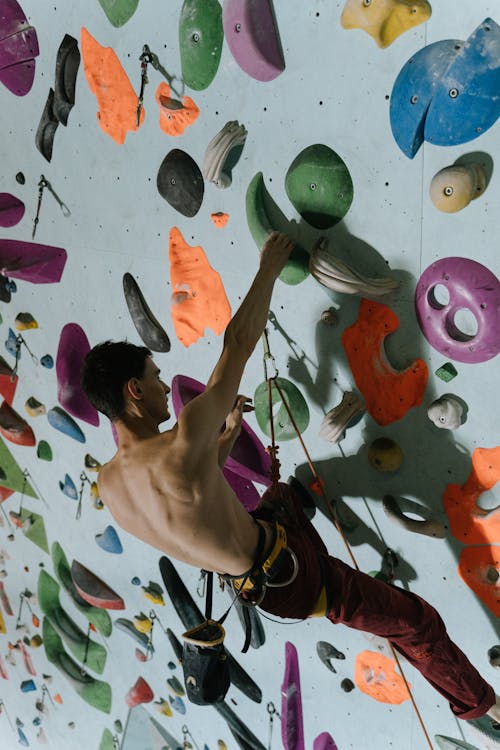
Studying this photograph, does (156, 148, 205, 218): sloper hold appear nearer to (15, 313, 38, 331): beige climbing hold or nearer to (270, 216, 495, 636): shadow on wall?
(270, 216, 495, 636): shadow on wall

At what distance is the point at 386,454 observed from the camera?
86.0 inches

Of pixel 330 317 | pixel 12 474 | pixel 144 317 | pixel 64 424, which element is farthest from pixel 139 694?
pixel 330 317

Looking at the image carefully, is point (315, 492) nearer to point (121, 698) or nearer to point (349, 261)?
point (349, 261)

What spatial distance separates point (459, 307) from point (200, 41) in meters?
1.04

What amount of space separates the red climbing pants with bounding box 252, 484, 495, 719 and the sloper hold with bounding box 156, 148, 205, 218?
41.8 inches

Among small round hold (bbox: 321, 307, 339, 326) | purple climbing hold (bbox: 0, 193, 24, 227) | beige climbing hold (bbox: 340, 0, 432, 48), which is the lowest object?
purple climbing hold (bbox: 0, 193, 24, 227)

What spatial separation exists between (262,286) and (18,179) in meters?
1.52

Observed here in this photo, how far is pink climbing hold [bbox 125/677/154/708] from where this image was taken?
3730 mm

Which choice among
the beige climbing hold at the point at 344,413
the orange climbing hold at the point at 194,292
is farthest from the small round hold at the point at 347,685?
the orange climbing hold at the point at 194,292

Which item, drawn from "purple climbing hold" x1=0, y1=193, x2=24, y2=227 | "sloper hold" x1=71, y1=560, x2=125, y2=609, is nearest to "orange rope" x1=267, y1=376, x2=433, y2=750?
"purple climbing hold" x1=0, y1=193, x2=24, y2=227

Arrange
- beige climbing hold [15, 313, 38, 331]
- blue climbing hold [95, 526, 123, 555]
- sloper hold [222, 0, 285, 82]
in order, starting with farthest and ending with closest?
blue climbing hold [95, 526, 123, 555] → beige climbing hold [15, 313, 38, 331] → sloper hold [222, 0, 285, 82]

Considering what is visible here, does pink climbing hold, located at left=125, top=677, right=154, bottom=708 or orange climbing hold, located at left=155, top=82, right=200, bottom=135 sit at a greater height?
orange climbing hold, located at left=155, top=82, right=200, bottom=135

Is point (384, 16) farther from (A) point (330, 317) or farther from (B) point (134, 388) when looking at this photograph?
(B) point (134, 388)

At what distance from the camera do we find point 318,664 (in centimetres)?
280
